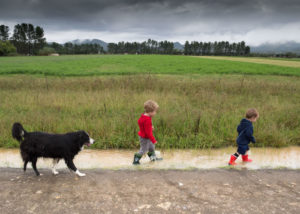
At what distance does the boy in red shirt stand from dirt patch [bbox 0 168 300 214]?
22.9 inches

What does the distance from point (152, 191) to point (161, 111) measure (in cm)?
425

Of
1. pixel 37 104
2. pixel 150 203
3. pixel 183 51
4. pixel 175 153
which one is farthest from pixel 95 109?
pixel 183 51

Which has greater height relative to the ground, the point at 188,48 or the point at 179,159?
the point at 188,48

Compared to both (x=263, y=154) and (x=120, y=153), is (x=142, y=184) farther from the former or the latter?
(x=263, y=154)

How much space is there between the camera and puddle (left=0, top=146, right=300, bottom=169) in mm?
4725

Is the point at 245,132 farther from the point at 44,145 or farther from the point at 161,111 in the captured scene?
the point at 44,145

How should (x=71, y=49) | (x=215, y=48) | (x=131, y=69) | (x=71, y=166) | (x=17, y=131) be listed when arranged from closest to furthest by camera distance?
(x=17, y=131)
(x=71, y=166)
(x=131, y=69)
(x=71, y=49)
(x=215, y=48)

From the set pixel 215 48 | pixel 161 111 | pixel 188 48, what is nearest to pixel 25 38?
pixel 188 48

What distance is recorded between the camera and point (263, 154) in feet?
17.9

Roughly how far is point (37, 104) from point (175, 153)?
624cm

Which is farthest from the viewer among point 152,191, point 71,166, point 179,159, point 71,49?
point 71,49

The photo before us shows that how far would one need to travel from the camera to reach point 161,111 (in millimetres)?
7637

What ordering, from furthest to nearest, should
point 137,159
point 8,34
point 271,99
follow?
1. point 8,34
2. point 271,99
3. point 137,159

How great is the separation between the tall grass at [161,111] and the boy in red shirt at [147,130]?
992 mm
